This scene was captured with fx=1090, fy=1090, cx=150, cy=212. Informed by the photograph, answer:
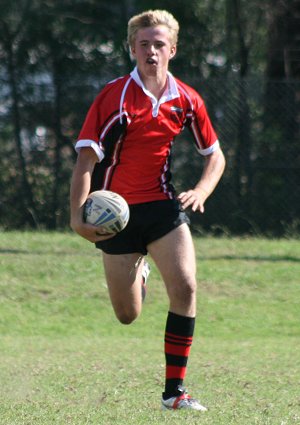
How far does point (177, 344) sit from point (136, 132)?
1.25 m

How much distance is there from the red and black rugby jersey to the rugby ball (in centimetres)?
30

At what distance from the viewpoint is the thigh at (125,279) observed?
6422mm

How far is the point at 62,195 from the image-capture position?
15414mm

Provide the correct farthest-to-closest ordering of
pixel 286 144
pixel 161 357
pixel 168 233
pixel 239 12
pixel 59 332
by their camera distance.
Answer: pixel 239 12
pixel 286 144
pixel 59 332
pixel 161 357
pixel 168 233

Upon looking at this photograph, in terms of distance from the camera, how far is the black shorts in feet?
20.7

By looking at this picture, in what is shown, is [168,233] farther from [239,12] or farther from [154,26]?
[239,12]

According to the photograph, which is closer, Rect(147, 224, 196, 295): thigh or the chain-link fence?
Rect(147, 224, 196, 295): thigh

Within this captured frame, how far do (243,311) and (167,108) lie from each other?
16.0 feet

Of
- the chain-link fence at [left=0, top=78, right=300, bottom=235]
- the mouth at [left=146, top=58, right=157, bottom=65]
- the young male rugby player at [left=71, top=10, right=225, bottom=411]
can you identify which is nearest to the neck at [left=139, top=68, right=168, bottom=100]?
the young male rugby player at [left=71, top=10, right=225, bottom=411]

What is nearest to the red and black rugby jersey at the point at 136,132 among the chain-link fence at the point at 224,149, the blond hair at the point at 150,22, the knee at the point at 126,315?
the blond hair at the point at 150,22

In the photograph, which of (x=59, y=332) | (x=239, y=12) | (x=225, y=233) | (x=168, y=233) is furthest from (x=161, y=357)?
(x=239, y=12)

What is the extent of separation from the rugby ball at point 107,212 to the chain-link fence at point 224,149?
28.7 ft

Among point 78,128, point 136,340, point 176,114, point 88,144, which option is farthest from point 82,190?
point 78,128

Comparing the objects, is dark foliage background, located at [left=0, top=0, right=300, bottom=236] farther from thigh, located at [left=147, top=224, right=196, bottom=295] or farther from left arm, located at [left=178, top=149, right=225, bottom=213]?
thigh, located at [left=147, top=224, right=196, bottom=295]
